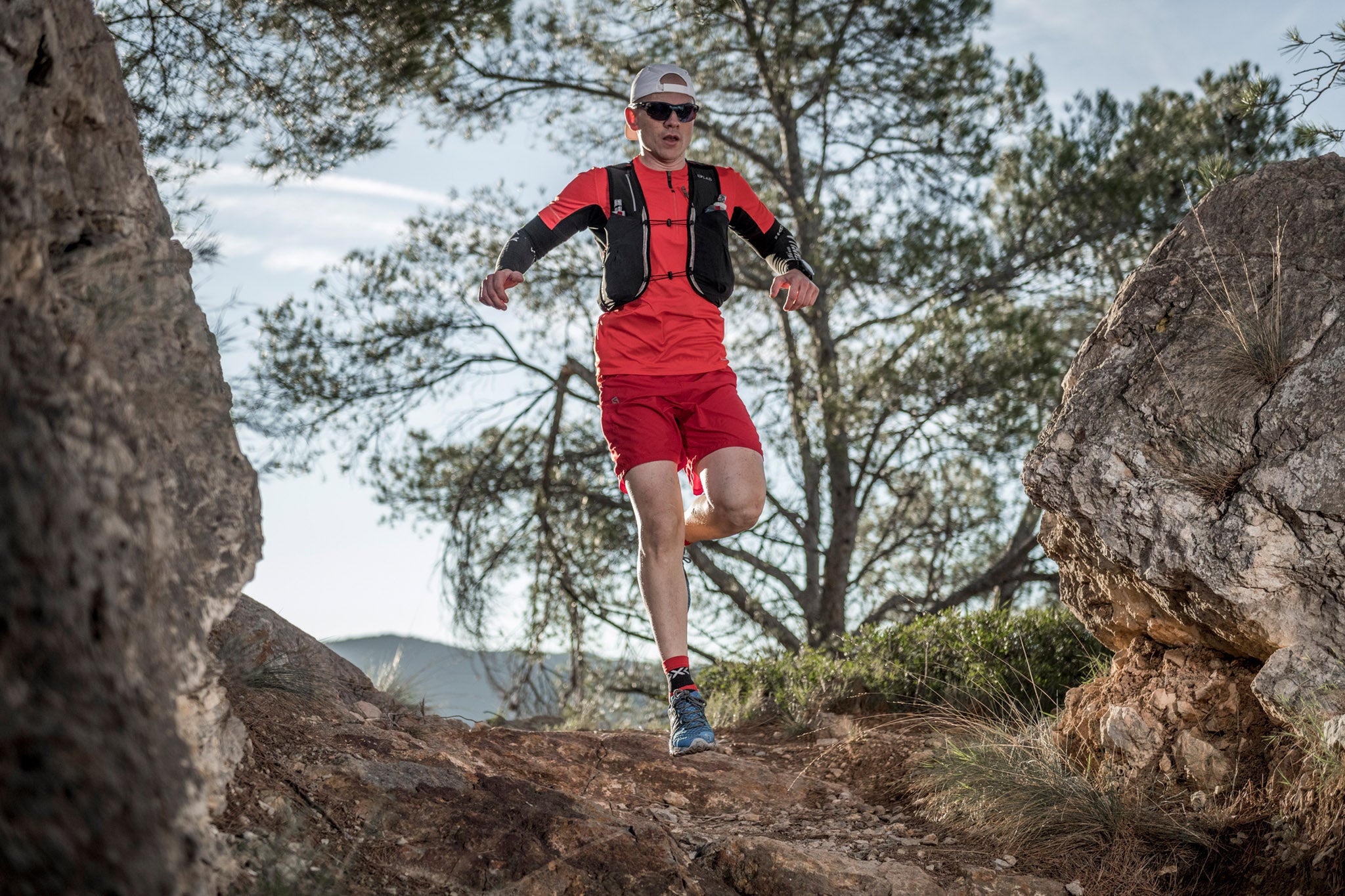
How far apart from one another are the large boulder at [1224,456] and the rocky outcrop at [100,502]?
265cm

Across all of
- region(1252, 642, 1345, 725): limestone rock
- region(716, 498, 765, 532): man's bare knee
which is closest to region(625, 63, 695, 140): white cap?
region(716, 498, 765, 532): man's bare knee

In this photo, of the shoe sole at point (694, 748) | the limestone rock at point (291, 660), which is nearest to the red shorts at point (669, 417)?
the shoe sole at point (694, 748)

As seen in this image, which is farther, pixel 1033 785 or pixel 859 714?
pixel 859 714

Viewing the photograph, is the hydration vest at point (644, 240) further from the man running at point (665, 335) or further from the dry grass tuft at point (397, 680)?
the dry grass tuft at point (397, 680)

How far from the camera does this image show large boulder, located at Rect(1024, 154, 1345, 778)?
304 centimetres

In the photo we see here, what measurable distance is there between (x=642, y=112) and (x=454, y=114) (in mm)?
5480

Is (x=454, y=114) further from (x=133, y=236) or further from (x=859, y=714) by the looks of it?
(x=133, y=236)

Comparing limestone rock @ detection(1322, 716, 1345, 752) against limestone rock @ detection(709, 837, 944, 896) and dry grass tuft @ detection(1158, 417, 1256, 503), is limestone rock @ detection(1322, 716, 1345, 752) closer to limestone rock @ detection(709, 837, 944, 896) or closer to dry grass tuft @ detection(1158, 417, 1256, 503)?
dry grass tuft @ detection(1158, 417, 1256, 503)

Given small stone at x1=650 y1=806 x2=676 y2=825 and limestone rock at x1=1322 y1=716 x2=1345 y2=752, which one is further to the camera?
small stone at x1=650 y1=806 x2=676 y2=825

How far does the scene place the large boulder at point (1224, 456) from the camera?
9.96 feet

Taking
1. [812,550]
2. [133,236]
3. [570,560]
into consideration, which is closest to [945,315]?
[812,550]

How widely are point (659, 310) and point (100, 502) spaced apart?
261 cm

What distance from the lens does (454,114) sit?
895 centimetres

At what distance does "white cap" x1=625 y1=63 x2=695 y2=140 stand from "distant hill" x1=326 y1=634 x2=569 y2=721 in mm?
2618
